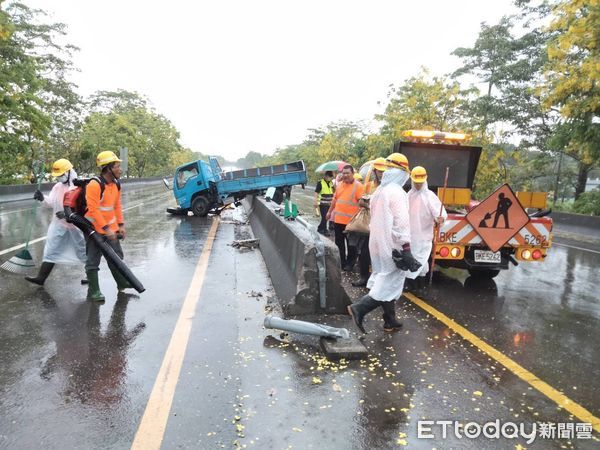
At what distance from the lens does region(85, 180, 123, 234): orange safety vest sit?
18.7 ft

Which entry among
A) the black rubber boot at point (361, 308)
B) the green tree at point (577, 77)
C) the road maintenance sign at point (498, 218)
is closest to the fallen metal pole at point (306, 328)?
the black rubber boot at point (361, 308)

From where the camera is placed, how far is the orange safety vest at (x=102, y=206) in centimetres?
571

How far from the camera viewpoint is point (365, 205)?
682 cm

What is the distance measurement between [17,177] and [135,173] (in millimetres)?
37607

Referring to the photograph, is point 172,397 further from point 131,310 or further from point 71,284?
point 71,284

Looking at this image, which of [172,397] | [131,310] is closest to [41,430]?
[172,397]

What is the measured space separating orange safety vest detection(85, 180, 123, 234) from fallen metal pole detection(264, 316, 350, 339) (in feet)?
8.74

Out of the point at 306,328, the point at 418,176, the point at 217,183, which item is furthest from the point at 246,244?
the point at 217,183

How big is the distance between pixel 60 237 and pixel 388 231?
4.62 meters

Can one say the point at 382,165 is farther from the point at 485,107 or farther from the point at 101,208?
the point at 485,107

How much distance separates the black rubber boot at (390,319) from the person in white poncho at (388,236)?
0.01 metres

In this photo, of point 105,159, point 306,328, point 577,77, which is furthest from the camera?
point 577,77

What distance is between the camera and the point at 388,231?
4703 mm

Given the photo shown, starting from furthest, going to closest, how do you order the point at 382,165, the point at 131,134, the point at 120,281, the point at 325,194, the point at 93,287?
1. the point at 131,134
2. the point at 325,194
3. the point at 120,281
4. the point at 93,287
5. the point at 382,165
